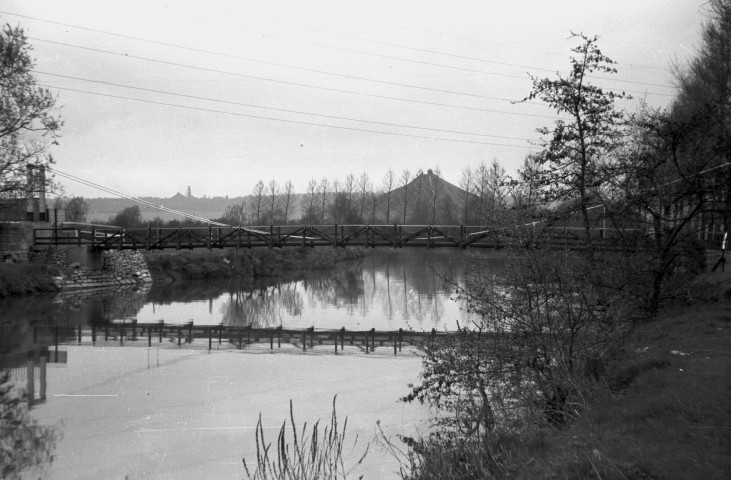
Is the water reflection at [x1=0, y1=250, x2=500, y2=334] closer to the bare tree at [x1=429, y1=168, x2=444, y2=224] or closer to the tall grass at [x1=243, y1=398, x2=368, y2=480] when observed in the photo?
the tall grass at [x1=243, y1=398, x2=368, y2=480]

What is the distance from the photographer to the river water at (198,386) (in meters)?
8.55

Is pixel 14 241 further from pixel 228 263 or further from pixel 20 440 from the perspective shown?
pixel 20 440

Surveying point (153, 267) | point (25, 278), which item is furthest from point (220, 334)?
point (153, 267)

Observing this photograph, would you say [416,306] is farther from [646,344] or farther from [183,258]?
[183,258]

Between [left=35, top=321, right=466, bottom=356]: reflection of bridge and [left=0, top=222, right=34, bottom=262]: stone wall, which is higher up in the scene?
[left=0, top=222, right=34, bottom=262]: stone wall

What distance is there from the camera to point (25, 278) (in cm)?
2720

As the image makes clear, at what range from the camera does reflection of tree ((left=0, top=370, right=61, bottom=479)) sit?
26.7 feet

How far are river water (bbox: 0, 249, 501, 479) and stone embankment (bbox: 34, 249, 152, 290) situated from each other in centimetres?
513

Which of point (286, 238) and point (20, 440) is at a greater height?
point (286, 238)

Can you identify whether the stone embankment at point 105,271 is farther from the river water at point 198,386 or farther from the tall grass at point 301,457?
the tall grass at point 301,457

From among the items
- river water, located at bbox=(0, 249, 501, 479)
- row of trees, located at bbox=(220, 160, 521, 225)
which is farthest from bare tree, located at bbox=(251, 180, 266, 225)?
river water, located at bbox=(0, 249, 501, 479)

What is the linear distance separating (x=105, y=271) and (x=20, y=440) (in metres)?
26.5

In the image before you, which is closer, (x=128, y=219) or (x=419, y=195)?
(x=128, y=219)

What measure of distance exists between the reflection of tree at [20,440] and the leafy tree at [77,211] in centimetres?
4423
